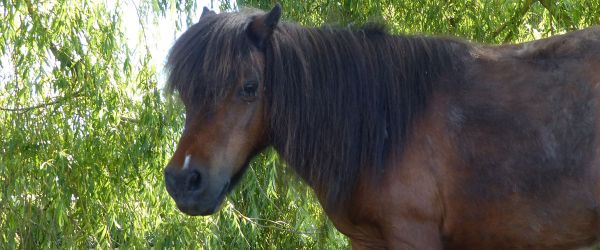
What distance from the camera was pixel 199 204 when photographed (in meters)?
3.14

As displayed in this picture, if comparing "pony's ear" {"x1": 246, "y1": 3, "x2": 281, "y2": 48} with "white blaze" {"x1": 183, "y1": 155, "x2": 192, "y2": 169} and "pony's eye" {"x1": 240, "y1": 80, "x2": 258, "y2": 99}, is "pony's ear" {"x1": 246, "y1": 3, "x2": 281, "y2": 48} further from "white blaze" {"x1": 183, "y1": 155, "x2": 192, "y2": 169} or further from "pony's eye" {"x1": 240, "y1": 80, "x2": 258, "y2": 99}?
"white blaze" {"x1": 183, "y1": 155, "x2": 192, "y2": 169}

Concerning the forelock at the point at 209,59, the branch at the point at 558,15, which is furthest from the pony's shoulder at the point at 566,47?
the branch at the point at 558,15

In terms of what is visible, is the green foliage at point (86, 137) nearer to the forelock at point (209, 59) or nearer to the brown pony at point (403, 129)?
the brown pony at point (403, 129)

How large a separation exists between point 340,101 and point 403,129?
0.26 meters

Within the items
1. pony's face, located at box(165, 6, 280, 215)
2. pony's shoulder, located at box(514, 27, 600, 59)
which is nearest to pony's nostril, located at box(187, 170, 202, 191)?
pony's face, located at box(165, 6, 280, 215)

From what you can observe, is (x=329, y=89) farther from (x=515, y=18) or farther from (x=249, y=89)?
(x=515, y=18)

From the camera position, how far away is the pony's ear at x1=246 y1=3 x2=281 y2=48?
332 cm

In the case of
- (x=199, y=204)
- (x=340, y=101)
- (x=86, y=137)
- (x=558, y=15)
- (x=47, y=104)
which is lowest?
(x=86, y=137)

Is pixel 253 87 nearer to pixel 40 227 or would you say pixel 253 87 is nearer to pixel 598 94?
pixel 598 94

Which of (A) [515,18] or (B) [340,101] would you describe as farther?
(A) [515,18]

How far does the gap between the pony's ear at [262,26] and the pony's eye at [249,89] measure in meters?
0.17

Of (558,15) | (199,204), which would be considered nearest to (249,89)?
(199,204)

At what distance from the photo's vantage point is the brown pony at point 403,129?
126 inches

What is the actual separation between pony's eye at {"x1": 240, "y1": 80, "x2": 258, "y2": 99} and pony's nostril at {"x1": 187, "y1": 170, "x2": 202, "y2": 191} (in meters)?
0.33
